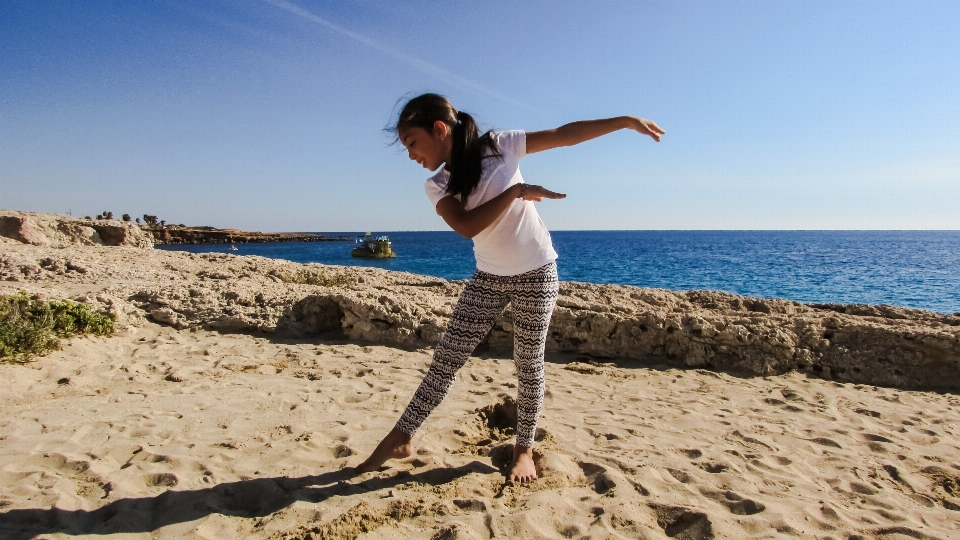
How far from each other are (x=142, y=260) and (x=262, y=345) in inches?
210

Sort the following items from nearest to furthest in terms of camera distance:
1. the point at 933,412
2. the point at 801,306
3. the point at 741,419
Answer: the point at 741,419, the point at 933,412, the point at 801,306

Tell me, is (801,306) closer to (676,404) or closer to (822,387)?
(822,387)

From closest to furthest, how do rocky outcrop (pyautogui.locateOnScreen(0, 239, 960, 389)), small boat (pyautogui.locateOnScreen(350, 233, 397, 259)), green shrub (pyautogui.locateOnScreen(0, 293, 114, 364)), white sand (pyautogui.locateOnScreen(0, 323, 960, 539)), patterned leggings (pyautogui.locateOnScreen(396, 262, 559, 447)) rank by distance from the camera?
white sand (pyautogui.locateOnScreen(0, 323, 960, 539))
patterned leggings (pyautogui.locateOnScreen(396, 262, 559, 447))
green shrub (pyautogui.locateOnScreen(0, 293, 114, 364))
rocky outcrop (pyautogui.locateOnScreen(0, 239, 960, 389))
small boat (pyautogui.locateOnScreen(350, 233, 397, 259))

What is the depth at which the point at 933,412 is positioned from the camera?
4195 mm

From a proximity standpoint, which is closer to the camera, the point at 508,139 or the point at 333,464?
the point at 508,139

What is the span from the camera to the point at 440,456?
301 cm

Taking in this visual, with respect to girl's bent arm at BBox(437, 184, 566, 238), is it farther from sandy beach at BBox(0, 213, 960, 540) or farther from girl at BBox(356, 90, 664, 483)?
sandy beach at BBox(0, 213, 960, 540)

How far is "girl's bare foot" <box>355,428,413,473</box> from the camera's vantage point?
2779 millimetres

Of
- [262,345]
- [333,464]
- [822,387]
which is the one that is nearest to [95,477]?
[333,464]

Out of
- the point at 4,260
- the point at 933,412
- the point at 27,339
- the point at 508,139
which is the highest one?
the point at 508,139

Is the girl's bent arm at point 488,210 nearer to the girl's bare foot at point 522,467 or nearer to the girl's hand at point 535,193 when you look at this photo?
the girl's hand at point 535,193

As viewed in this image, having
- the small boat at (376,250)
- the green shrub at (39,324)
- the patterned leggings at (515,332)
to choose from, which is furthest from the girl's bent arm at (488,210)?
the small boat at (376,250)

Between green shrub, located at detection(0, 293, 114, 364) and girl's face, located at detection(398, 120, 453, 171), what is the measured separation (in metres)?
3.88

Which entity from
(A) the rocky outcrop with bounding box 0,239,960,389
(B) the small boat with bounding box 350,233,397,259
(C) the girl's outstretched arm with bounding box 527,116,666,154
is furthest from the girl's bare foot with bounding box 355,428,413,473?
(B) the small boat with bounding box 350,233,397,259
